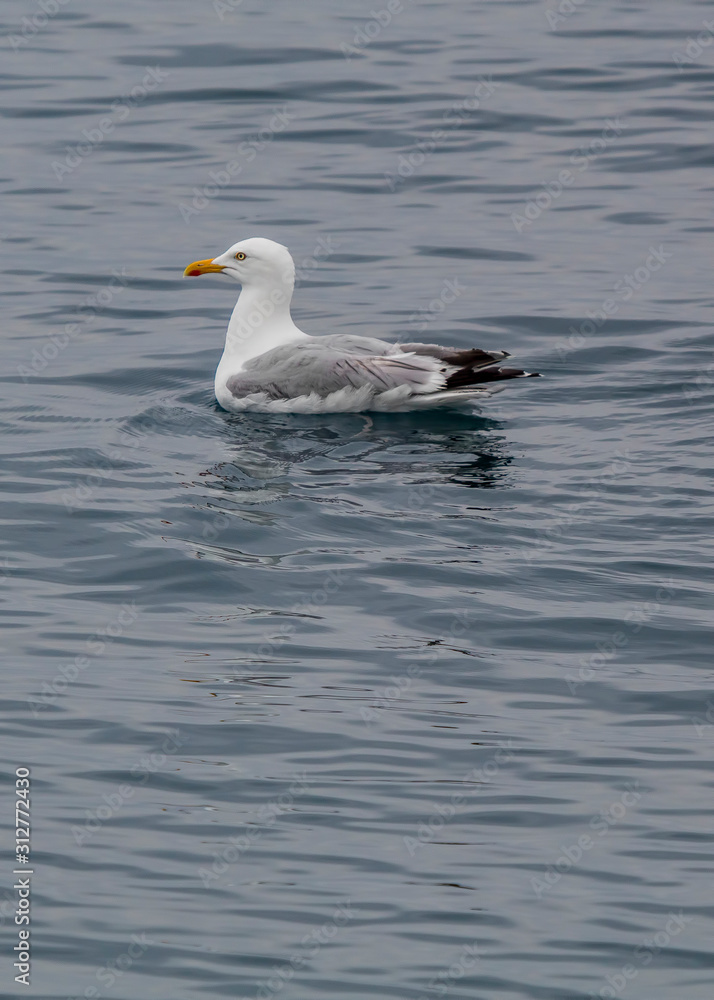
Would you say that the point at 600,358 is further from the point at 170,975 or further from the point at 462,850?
the point at 170,975

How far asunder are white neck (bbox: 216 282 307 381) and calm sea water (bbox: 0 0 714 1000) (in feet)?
1.61

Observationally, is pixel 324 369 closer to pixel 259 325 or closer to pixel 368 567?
pixel 259 325

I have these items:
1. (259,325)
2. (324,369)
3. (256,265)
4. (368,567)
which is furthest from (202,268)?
(368,567)

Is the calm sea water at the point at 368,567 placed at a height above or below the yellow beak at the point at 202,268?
below

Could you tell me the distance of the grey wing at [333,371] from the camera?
40.8 ft

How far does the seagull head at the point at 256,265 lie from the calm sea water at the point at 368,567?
0.99m

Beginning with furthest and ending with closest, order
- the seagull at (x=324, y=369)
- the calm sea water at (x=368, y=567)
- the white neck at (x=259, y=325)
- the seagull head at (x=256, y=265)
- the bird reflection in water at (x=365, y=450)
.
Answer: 1. the seagull head at (x=256, y=265)
2. the white neck at (x=259, y=325)
3. the seagull at (x=324, y=369)
4. the bird reflection in water at (x=365, y=450)
5. the calm sea water at (x=368, y=567)

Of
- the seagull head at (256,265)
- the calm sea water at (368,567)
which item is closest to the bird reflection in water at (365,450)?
the calm sea water at (368,567)

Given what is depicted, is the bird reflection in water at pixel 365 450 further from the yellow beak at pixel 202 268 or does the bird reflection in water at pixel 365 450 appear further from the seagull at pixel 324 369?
the yellow beak at pixel 202 268

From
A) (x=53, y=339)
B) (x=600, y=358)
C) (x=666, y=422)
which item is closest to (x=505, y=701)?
(x=666, y=422)

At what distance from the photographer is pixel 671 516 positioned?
10.3 meters

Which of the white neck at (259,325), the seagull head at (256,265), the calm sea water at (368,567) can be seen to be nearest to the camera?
the calm sea water at (368,567)

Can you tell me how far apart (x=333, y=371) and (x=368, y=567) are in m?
3.10

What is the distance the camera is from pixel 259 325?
13.4 m
